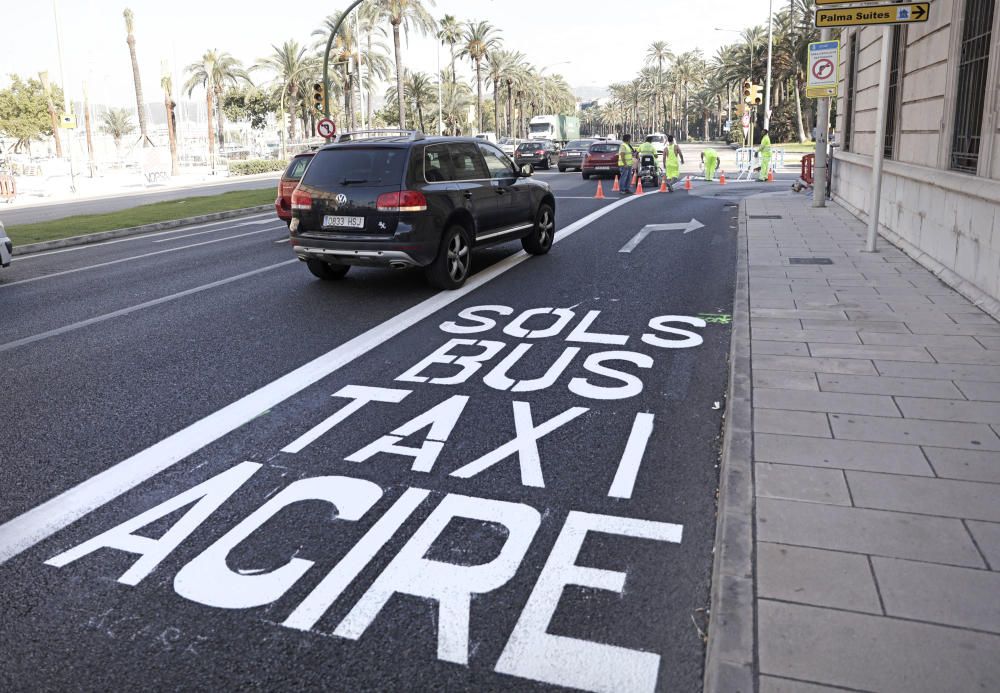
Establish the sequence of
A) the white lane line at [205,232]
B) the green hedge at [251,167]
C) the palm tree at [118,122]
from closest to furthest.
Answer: the white lane line at [205,232] → the green hedge at [251,167] → the palm tree at [118,122]

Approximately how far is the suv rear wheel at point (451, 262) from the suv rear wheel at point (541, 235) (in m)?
2.10

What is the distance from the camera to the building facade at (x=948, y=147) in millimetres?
8422

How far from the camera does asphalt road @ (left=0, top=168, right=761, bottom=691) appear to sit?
2939 millimetres

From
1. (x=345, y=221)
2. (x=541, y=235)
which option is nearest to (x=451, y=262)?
(x=345, y=221)

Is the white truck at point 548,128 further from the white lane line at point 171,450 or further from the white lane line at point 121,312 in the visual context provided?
the white lane line at point 171,450

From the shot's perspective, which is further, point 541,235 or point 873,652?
point 541,235

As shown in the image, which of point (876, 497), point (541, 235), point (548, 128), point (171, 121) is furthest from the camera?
point (548, 128)

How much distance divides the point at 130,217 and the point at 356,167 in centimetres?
1302

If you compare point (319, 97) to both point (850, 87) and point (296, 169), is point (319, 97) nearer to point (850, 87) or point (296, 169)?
point (296, 169)

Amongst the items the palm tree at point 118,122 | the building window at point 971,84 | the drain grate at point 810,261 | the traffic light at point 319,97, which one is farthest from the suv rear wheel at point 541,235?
the palm tree at point 118,122

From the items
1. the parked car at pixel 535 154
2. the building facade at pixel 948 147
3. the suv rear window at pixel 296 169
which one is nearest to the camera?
the building facade at pixel 948 147

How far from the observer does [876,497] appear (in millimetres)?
3836

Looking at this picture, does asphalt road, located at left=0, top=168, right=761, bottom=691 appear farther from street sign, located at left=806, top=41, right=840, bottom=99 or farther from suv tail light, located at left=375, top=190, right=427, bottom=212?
street sign, located at left=806, top=41, right=840, bottom=99

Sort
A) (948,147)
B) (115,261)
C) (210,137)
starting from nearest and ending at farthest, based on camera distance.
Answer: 1. (948,147)
2. (115,261)
3. (210,137)
